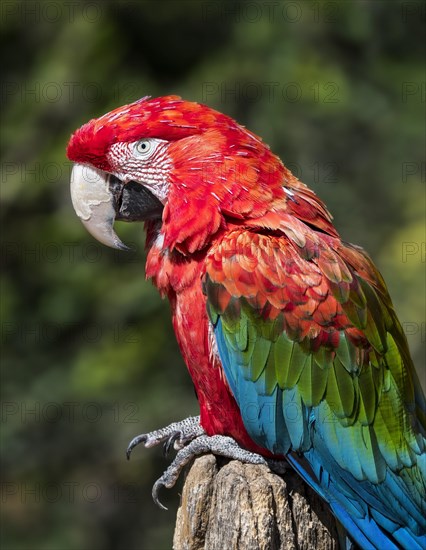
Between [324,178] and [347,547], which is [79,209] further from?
[324,178]

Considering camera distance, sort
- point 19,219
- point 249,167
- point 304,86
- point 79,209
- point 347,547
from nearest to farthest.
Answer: point 347,547, point 249,167, point 79,209, point 304,86, point 19,219

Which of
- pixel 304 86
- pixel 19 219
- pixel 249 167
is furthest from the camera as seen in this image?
pixel 19 219

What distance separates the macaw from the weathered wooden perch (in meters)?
0.06

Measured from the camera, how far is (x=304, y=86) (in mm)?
4750

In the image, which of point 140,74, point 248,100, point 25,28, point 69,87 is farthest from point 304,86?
point 25,28

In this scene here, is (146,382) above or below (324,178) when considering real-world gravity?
below

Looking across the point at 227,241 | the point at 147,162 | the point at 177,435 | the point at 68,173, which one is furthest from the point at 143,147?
the point at 68,173

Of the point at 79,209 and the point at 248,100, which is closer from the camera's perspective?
the point at 79,209

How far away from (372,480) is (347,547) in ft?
0.63

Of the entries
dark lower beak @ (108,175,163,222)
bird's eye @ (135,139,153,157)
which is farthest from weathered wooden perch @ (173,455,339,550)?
bird's eye @ (135,139,153,157)

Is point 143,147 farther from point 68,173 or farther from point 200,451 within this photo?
point 68,173

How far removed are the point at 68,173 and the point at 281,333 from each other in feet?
9.02

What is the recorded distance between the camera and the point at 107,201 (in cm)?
271

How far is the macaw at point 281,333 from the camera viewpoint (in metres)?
2.38
